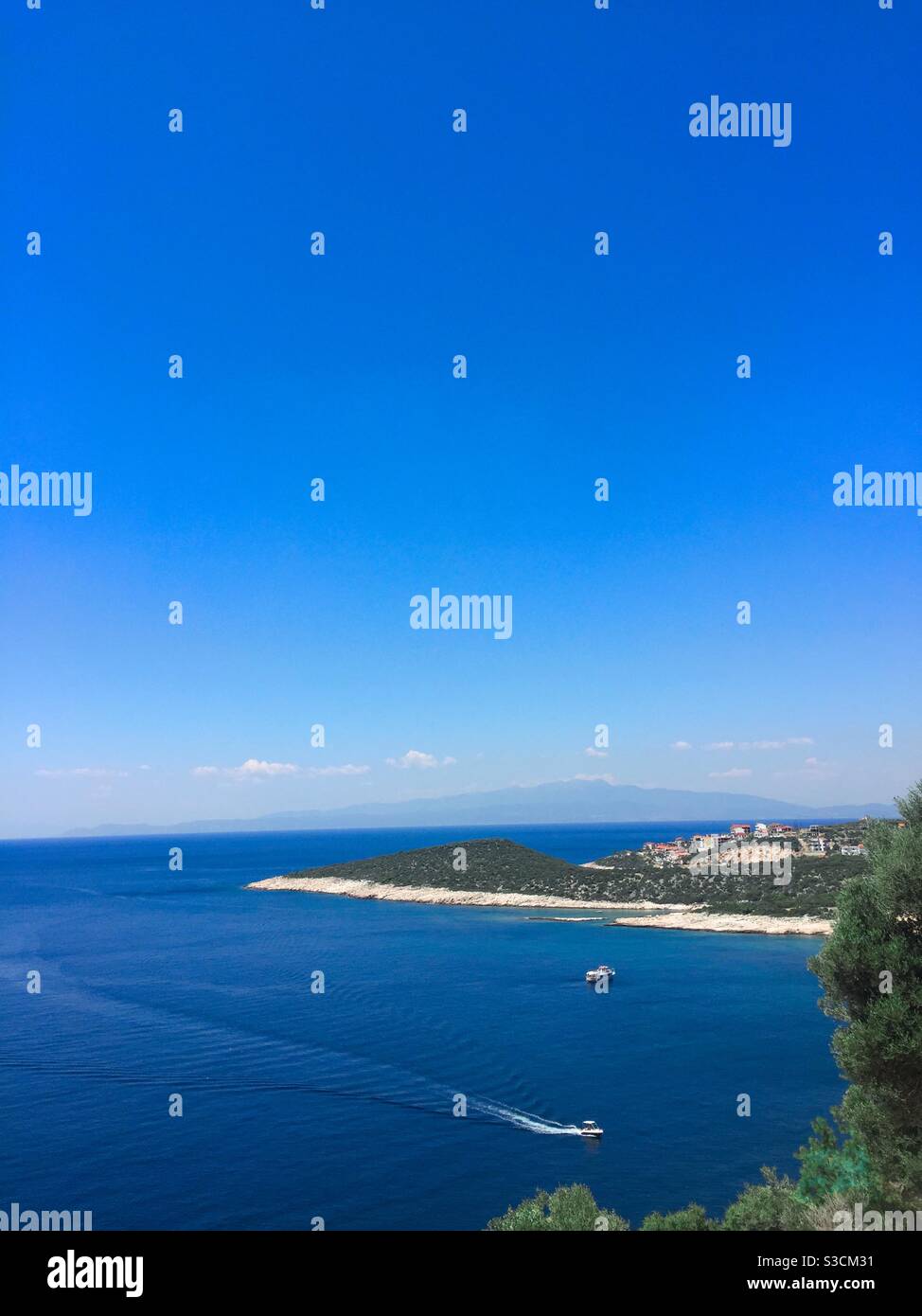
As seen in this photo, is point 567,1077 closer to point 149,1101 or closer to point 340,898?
point 149,1101

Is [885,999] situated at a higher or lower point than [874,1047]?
higher

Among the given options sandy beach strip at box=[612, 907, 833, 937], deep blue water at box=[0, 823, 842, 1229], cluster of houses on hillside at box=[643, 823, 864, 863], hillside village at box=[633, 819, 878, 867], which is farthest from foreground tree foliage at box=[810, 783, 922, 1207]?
cluster of houses on hillside at box=[643, 823, 864, 863]

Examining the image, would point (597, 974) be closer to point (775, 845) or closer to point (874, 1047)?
point (874, 1047)

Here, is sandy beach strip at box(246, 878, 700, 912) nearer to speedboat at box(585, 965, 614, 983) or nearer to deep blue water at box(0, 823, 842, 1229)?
deep blue water at box(0, 823, 842, 1229)

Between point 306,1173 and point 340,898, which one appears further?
point 340,898

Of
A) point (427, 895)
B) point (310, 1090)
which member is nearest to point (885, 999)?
point (310, 1090)
